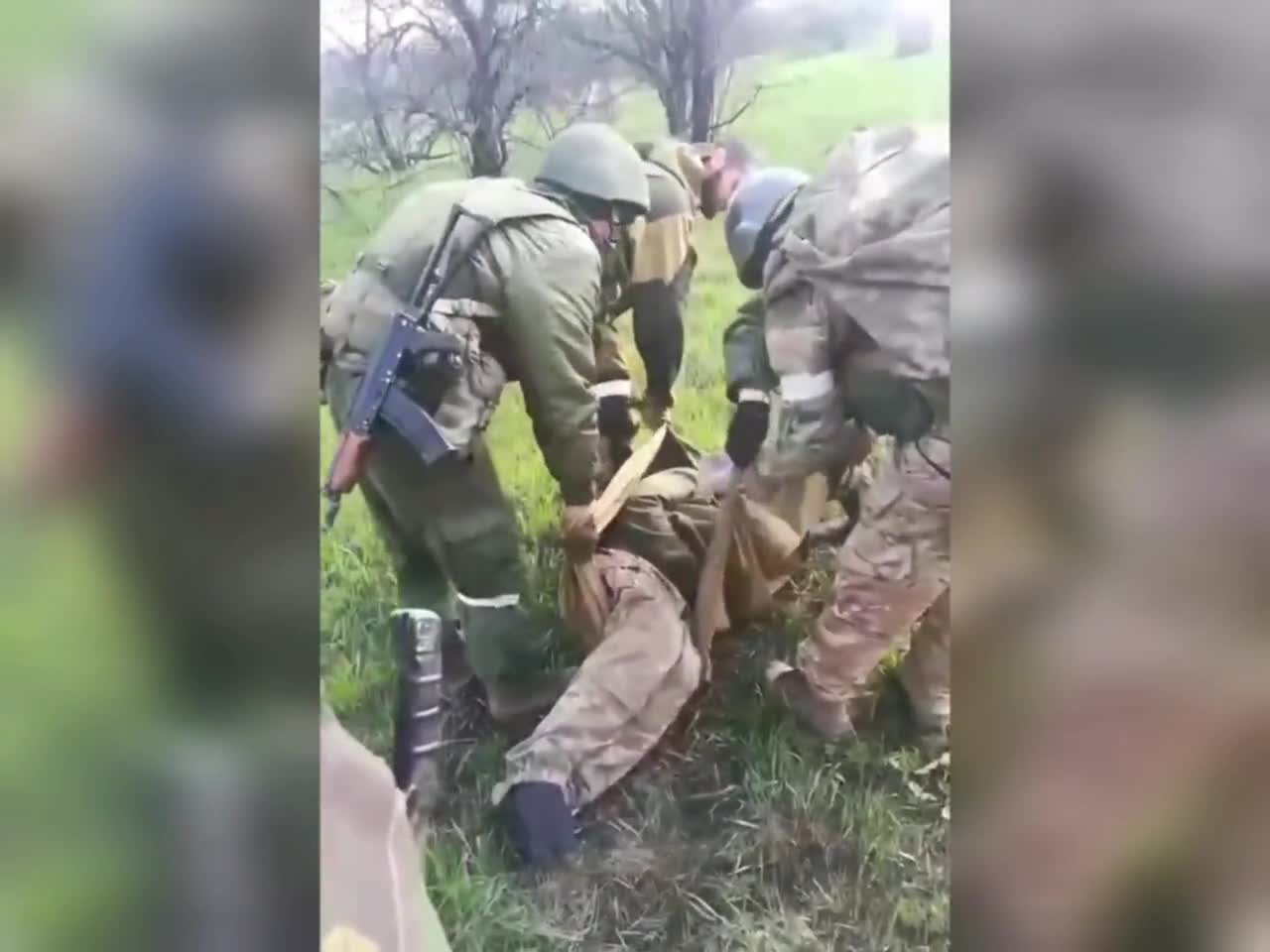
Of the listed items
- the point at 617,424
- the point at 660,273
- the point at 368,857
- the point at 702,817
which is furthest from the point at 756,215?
the point at 368,857

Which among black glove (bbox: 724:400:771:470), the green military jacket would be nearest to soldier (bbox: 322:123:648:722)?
the green military jacket

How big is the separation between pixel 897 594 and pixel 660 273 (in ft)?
0.96

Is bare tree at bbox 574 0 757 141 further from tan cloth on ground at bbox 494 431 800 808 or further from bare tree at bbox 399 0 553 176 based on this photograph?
tan cloth on ground at bbox 494 431 800 808

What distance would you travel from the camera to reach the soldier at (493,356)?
2.93 feet

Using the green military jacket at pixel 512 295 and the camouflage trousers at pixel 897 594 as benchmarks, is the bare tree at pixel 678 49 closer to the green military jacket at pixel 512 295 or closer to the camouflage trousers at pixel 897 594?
the green military jacket at pixel 512 295

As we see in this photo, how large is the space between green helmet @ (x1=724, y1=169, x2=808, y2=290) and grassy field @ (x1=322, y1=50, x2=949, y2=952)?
1 centimetres

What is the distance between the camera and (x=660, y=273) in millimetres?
895

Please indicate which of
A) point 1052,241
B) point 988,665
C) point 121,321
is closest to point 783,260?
point 1052,241

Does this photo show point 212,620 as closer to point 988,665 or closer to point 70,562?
point 70,562

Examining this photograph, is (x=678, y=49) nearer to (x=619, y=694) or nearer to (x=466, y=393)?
(x=466, y=393)

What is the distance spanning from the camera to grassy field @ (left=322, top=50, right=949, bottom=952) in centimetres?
89

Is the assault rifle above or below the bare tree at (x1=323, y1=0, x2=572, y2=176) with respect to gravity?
below

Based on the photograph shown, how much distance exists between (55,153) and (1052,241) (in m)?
0.72

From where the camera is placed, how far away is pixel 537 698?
2.96ft
